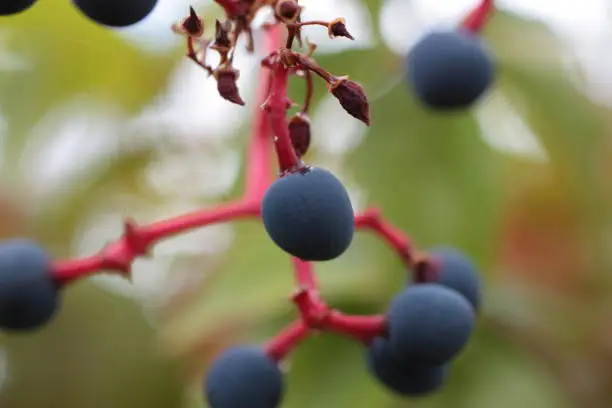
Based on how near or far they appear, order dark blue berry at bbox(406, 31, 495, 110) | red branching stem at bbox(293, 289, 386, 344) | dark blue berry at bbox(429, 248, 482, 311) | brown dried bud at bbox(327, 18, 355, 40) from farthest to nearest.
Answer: dark blue berry at bbox(406, 31, 495, 110) < dark blue berry at bbox(429, 248, 482, 311) < red branching stem at bbox(293, 289, 386, 344) < brown dried bud at bbox(327, 18, 355, 40)

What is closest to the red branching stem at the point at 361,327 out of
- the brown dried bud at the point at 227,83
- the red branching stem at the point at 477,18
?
the brown dried bud at the point at 227,83

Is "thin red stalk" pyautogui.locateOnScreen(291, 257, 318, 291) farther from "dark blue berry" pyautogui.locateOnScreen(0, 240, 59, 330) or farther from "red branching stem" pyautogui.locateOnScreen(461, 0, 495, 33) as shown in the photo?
"red branching stem" pyautogui.locateOnScreen(461, 0, 495, 33)

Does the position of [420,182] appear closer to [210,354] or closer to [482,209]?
[482,209]

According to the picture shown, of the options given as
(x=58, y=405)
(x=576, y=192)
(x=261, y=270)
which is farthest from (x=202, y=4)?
(x=58, y=405)

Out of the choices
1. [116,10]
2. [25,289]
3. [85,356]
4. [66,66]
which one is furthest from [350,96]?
[85,356]

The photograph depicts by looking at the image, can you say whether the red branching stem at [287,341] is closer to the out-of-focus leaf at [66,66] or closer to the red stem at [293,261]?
the red stem at [293,261]

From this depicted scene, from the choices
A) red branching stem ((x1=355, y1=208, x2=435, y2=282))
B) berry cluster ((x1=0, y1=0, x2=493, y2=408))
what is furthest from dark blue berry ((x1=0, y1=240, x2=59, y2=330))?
red branching stem ((x1=355, y1=208, x2=435, y2=282))

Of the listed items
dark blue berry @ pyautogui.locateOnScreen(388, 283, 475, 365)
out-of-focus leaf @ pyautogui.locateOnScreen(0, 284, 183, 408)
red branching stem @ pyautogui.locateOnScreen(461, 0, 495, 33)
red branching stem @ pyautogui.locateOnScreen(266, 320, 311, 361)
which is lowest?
out-of-focus leaf @ pyautogui.locateOnScreen(0, 284, 183, 408)
